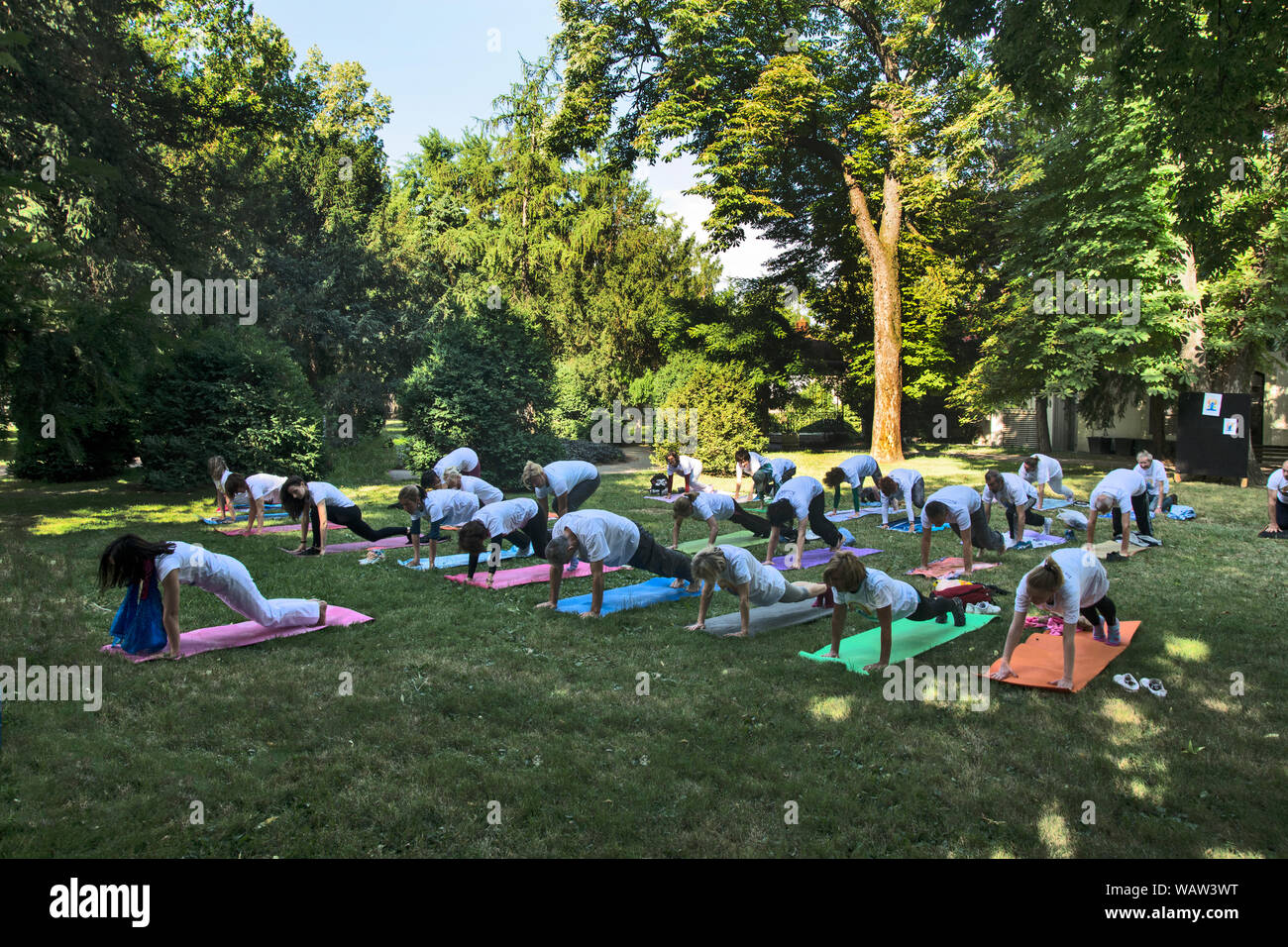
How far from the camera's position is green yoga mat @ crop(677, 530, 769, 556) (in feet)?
39.8

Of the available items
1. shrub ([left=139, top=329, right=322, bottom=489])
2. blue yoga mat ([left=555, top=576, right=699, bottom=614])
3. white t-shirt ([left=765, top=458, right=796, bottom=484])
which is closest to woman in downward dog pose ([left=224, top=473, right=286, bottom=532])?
shrub ([left=139, top=329, right=322, bottom=489])

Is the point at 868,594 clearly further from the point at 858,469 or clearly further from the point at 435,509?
the point at 858,469

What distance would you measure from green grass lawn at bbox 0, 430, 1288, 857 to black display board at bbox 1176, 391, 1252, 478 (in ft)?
44.0

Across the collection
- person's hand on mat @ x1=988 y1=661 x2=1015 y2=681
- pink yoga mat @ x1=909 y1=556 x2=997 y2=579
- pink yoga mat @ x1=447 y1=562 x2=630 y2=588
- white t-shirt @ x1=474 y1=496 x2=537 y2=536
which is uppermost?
white t-shirt @ x1=474 y1=496 x2=537 y2=536

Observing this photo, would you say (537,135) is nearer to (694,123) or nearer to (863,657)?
(694,123)

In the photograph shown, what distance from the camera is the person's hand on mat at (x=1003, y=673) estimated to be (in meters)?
6.27

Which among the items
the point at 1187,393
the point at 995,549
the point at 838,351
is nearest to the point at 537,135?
the point at 838,351

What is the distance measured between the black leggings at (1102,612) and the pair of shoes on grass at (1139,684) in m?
0.89

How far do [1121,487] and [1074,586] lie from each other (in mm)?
5918

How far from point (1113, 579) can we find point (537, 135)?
31483 millimetres

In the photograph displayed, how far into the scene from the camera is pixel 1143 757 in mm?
4984

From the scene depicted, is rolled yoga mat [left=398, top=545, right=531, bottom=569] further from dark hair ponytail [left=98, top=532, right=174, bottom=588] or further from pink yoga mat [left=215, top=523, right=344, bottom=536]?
dark hair ponytail [left=98, top=532, right=174, bottom=588]

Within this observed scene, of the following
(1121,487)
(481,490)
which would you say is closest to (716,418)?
(481,490)

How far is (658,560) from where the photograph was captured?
29.2 feet
